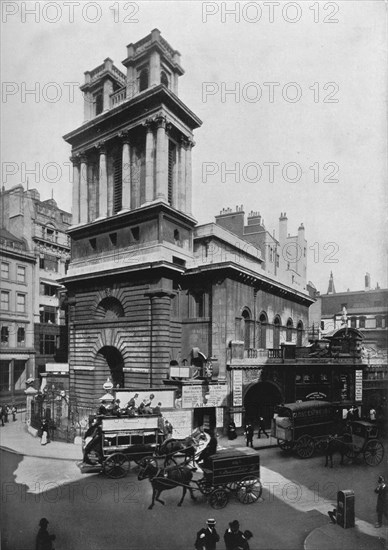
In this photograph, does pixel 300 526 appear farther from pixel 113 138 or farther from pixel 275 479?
pixel 113 138

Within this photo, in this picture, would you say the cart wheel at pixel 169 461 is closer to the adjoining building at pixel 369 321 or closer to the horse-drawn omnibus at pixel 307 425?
the horse-drawn omnibus at pixel 307 425

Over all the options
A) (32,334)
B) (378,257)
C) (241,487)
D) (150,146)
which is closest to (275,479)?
(241,487)

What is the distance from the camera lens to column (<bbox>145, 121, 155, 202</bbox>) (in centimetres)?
1631

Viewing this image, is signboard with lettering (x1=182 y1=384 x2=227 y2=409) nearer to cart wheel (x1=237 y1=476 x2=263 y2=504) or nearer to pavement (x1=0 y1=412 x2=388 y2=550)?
pavement (x1=0 y1=412 x2=388 y2=550)

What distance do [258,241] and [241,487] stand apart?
12.6 m

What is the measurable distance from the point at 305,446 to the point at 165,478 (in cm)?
550

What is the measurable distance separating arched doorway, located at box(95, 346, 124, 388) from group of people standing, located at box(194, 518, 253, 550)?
7.57 meters

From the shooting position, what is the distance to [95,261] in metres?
17.3

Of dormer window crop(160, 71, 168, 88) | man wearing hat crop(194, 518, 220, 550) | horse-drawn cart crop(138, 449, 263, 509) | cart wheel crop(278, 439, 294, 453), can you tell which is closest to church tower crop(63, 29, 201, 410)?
dormer window crop(160, 71, 168, 88)

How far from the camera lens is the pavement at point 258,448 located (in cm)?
955

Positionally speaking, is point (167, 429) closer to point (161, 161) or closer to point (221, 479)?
point (221, 479)

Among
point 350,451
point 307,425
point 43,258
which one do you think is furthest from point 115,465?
point 43,258

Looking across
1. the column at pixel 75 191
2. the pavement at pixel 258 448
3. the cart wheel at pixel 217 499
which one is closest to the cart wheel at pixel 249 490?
the cart wheel at pixel 217 499

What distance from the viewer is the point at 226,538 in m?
9.27
